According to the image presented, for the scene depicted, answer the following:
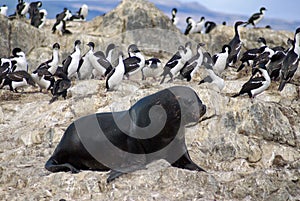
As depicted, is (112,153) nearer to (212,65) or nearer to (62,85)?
(62,85)

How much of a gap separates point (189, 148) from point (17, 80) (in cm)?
776

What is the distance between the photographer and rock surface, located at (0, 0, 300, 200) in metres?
6.78

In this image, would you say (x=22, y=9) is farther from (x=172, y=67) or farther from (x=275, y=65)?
(x=275, y=65)

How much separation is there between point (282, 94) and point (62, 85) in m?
5.02

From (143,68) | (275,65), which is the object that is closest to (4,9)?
(143,68)

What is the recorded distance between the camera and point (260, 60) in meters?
16.3

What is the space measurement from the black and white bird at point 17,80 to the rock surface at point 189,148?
0.93ft

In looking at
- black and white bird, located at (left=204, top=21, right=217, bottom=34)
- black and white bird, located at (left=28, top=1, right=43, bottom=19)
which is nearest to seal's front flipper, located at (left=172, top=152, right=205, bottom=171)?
black and white bird, located at (left=28, top=1, right=43, bottom=19)

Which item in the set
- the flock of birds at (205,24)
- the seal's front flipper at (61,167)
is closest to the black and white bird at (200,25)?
the flock of birds at (205,24)

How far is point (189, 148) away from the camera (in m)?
9.23

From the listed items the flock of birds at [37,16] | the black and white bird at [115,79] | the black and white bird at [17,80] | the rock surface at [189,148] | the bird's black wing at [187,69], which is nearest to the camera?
the rock surface at [189,148]

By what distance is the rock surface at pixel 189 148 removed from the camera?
678 centimetres

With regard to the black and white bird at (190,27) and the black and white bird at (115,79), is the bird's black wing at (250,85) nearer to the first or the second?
the black and white bird at (115,79)

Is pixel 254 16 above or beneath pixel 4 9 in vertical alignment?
above
